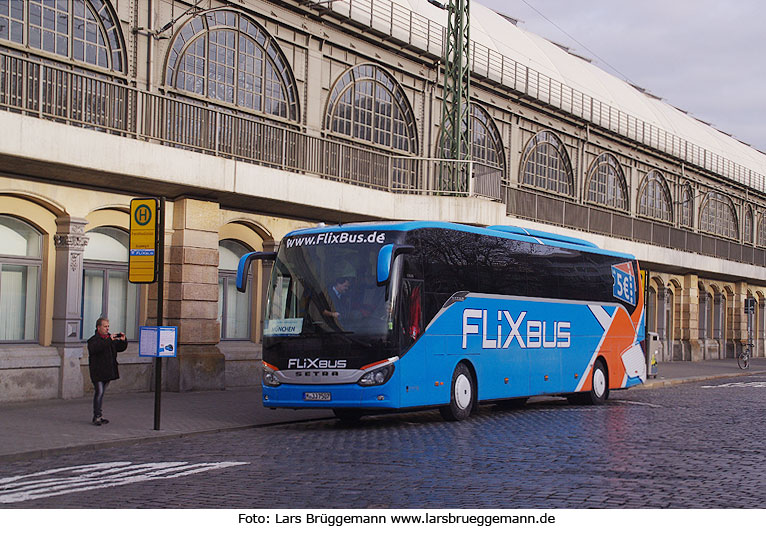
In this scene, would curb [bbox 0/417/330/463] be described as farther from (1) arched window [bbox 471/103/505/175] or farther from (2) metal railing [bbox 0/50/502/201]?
(1) arched window [bbox 471/103/505/175]

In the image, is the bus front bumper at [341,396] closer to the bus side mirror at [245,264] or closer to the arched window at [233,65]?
the bus side mirror at [245,264]

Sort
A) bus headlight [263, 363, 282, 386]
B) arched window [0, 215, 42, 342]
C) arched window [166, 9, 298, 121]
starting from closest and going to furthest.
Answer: bus headlight [263, 363, 282, 386]
arched window [0, 215, 42, 342]
arched window [166, 9, 298, 121]

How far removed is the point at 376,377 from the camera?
16250mm

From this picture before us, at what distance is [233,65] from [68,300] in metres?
7.22

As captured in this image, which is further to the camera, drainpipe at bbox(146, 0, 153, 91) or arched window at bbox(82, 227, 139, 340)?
drainpipe at bbox(146, 0, 153, 91)

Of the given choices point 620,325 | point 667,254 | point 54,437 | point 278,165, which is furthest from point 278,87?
point 667,254

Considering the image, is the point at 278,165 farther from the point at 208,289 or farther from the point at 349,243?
the point at 349,243

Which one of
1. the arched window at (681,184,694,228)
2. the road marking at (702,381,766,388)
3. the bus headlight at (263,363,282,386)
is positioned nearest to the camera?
the bus headlight at (263,363,282,386)

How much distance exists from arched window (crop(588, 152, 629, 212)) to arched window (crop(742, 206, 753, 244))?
16.6 metres

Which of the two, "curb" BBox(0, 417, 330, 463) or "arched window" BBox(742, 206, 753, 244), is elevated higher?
"arched window" BBox(742, 206, 753, 244)

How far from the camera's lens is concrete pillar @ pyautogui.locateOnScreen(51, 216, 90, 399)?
2100 centimetres

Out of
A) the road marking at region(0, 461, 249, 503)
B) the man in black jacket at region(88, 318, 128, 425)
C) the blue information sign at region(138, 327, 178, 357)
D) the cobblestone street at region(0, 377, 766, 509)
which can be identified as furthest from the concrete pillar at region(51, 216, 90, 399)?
the road marking at region(0, 461, 249, 503)

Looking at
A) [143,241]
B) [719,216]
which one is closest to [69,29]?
[143,241]

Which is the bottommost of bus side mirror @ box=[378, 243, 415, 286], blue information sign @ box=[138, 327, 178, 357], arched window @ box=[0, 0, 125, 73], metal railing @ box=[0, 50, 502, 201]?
blue information sign @ box=[138, 327, 178, 357]
